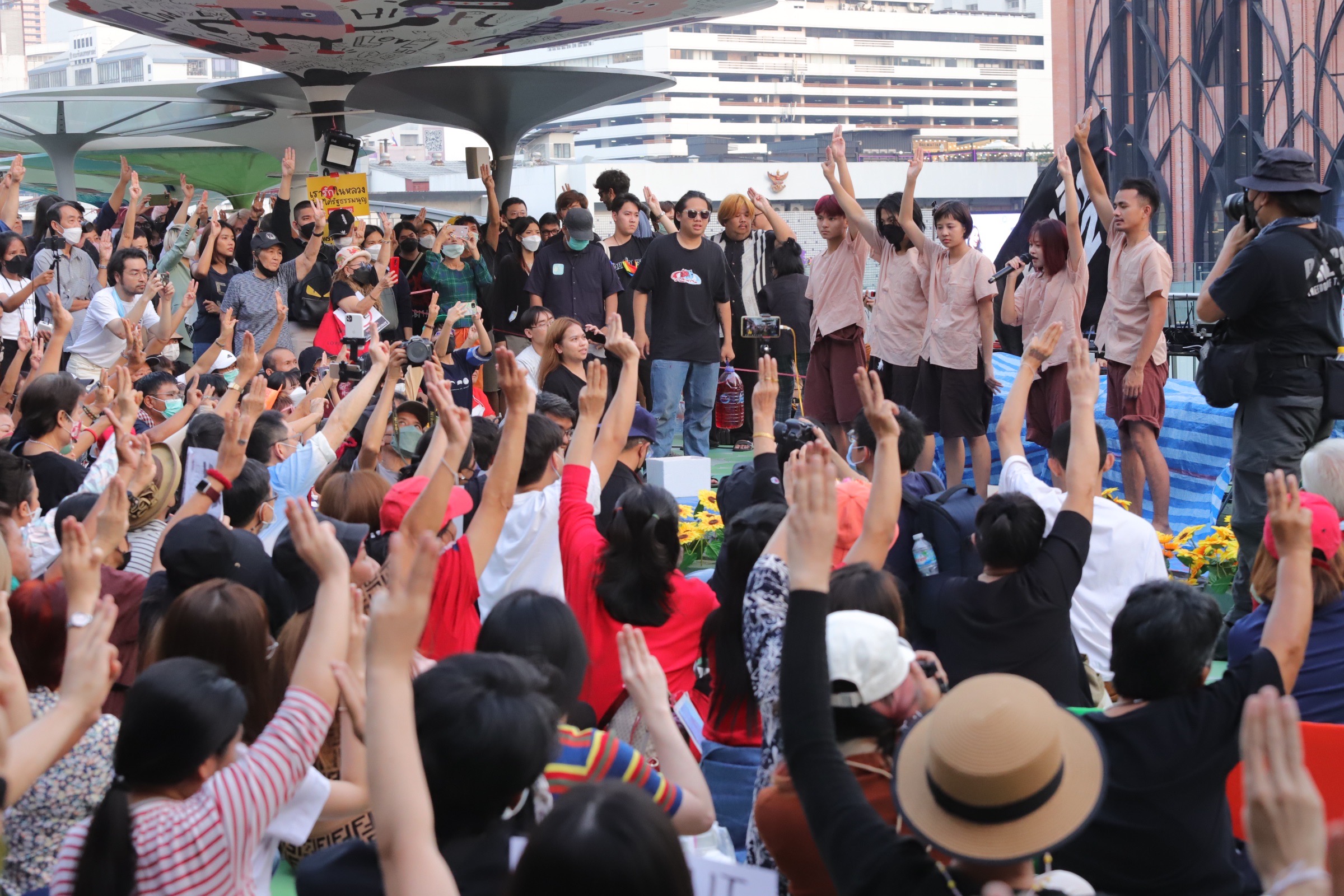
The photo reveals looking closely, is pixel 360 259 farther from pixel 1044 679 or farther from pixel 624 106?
pixel 624 106

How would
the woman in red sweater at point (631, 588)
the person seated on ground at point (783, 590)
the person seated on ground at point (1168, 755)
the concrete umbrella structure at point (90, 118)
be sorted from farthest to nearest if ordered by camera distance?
the concrete umbrella structure at point (90, 118)
the woman in red sweater at point (631, 588)
the person seated on ground at point (783, 590)
the person seated on ground at point (1168, 755)

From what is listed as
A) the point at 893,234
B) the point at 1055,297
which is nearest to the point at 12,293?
the point at 893,234

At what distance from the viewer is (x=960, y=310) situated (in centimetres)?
716

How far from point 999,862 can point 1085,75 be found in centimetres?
3752

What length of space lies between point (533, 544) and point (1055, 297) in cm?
403

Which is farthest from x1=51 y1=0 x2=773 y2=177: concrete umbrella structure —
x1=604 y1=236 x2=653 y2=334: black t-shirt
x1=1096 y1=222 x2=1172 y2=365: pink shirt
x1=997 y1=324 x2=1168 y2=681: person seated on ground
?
x1=997 y1=324 x2=1168 y2=681: person seated on ground

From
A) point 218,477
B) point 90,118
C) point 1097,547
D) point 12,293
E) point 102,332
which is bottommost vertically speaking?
point 1097,547

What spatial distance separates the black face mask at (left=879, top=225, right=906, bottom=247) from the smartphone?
2.01 meters

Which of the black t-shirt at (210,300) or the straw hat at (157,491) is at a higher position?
the black t-shirt at (210,300)

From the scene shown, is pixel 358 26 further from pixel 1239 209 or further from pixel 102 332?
pixel 1239 209

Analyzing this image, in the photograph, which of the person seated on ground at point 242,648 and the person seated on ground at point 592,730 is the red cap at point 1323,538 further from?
the person seated on ground at point 242,648

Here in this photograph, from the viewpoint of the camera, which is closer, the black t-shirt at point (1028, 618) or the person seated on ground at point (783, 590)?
the person seated on ground at point (783, 590)

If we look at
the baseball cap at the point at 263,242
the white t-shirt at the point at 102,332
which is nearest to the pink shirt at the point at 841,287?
the baseball cap at the point at 263,242

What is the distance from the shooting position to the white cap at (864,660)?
2125mm
